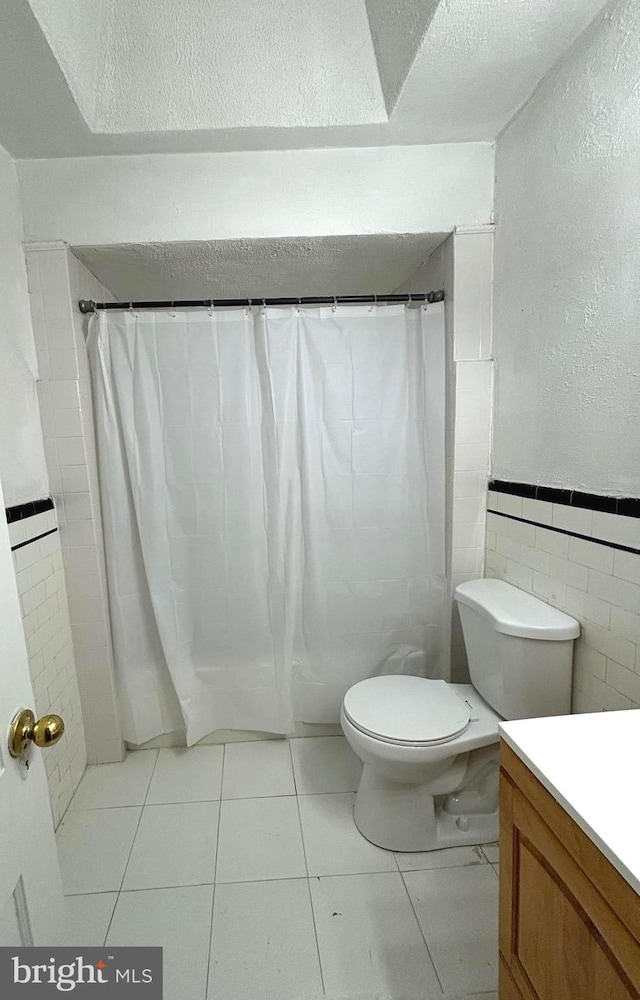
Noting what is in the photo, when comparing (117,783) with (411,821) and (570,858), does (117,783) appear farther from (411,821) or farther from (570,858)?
(570,858)

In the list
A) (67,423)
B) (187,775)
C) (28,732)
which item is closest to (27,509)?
(67,423)

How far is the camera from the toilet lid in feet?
4.49

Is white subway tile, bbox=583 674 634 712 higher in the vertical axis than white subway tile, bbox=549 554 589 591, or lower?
lower

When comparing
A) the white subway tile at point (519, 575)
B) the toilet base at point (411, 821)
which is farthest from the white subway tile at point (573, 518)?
the toilet base at point (411, 821)

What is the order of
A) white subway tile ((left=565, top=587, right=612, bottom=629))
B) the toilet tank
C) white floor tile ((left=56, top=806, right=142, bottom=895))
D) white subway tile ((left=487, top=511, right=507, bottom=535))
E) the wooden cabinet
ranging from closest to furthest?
the wooden cabinet, white subway tile ((left=565, top=587, right=612, bottom=629)), the toilet tank, white floor tile ((left=56, top=806, right=142, bottom=895)), white subway tile ((left=487, top=511, right=507, bottom=535))

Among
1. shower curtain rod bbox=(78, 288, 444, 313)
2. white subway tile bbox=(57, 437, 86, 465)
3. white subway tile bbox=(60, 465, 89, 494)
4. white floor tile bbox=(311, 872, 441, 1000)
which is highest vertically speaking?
shower curtain rod bbox=(78, 288, 444, 313)

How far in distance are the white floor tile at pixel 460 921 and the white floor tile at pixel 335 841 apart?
0.12 meters

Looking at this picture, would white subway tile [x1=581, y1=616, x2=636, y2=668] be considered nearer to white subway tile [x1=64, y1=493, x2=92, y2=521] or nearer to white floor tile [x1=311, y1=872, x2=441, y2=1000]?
white floor tile [x1=311, y1=872, x2=441, y2=1000]

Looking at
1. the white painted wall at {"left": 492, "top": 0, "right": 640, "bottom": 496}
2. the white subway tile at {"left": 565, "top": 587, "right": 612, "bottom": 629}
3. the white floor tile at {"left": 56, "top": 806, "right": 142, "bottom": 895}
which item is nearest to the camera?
the white painted wall at {"left": 492, "top": 0, "right": 640, "bottom": 496}

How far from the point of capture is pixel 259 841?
1.51 metres

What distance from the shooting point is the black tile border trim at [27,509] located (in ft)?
4.61

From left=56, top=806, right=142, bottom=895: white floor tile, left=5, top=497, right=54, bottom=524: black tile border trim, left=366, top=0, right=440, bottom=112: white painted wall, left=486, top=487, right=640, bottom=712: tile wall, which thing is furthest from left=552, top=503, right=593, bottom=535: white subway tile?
left=56, top=806, right=142, bottom=895: white floor tile

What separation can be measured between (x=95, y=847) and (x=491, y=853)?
1.23 m

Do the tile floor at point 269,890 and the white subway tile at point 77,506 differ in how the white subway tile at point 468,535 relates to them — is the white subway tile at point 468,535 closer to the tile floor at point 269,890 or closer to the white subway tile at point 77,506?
the tile floor at point 269,890
